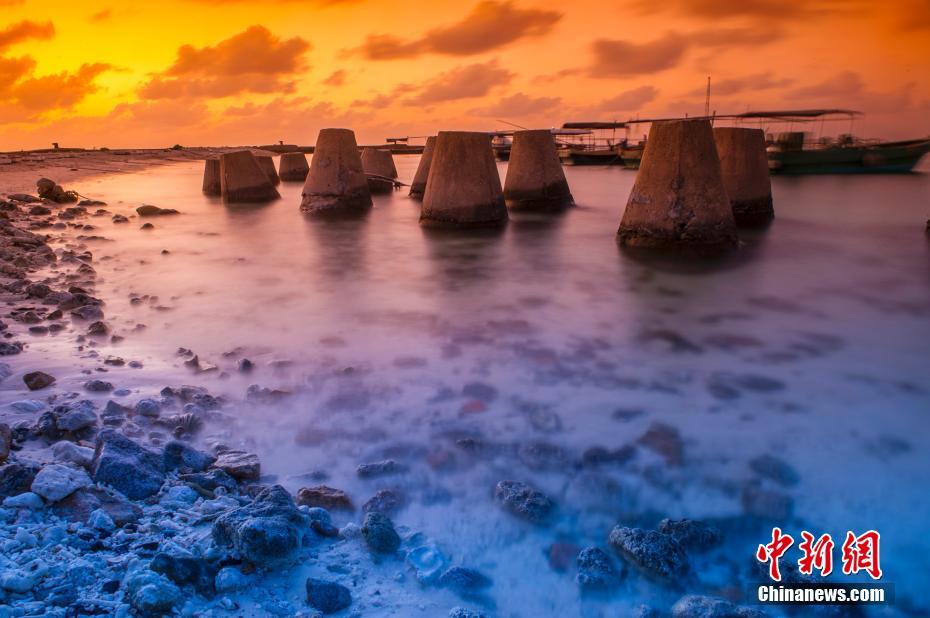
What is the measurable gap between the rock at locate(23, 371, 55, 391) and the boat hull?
26055 millimetres


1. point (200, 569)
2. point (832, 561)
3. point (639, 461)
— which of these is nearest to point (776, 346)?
point (639, 461)

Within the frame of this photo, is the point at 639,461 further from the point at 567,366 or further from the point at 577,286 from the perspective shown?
the point at 577,286

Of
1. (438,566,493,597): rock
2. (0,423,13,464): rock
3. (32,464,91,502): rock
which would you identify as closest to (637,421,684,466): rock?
(438,566,493,597): rock

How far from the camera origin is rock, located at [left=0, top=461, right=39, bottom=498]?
2.13 metres

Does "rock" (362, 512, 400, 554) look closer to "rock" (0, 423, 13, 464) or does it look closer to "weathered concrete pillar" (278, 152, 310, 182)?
"rock" (0, 423, 13, 464)

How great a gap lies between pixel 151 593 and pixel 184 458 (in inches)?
37.4

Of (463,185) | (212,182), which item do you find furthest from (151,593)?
(212,182)

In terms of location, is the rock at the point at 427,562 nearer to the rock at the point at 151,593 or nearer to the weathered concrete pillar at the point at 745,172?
the rock at the point at 151,593

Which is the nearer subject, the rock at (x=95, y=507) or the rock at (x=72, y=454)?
the rock at (x=95, y=507)

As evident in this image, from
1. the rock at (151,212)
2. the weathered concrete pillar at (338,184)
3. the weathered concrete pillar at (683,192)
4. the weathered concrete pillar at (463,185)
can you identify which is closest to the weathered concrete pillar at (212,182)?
the rock at (151,212)

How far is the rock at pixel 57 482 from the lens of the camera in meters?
2.11

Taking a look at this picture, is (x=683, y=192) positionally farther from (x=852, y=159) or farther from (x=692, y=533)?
(x=852, y=159)

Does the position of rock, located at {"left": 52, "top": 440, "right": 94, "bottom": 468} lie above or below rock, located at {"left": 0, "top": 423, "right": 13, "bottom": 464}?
below

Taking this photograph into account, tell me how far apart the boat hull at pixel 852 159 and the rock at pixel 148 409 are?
25.9 m
